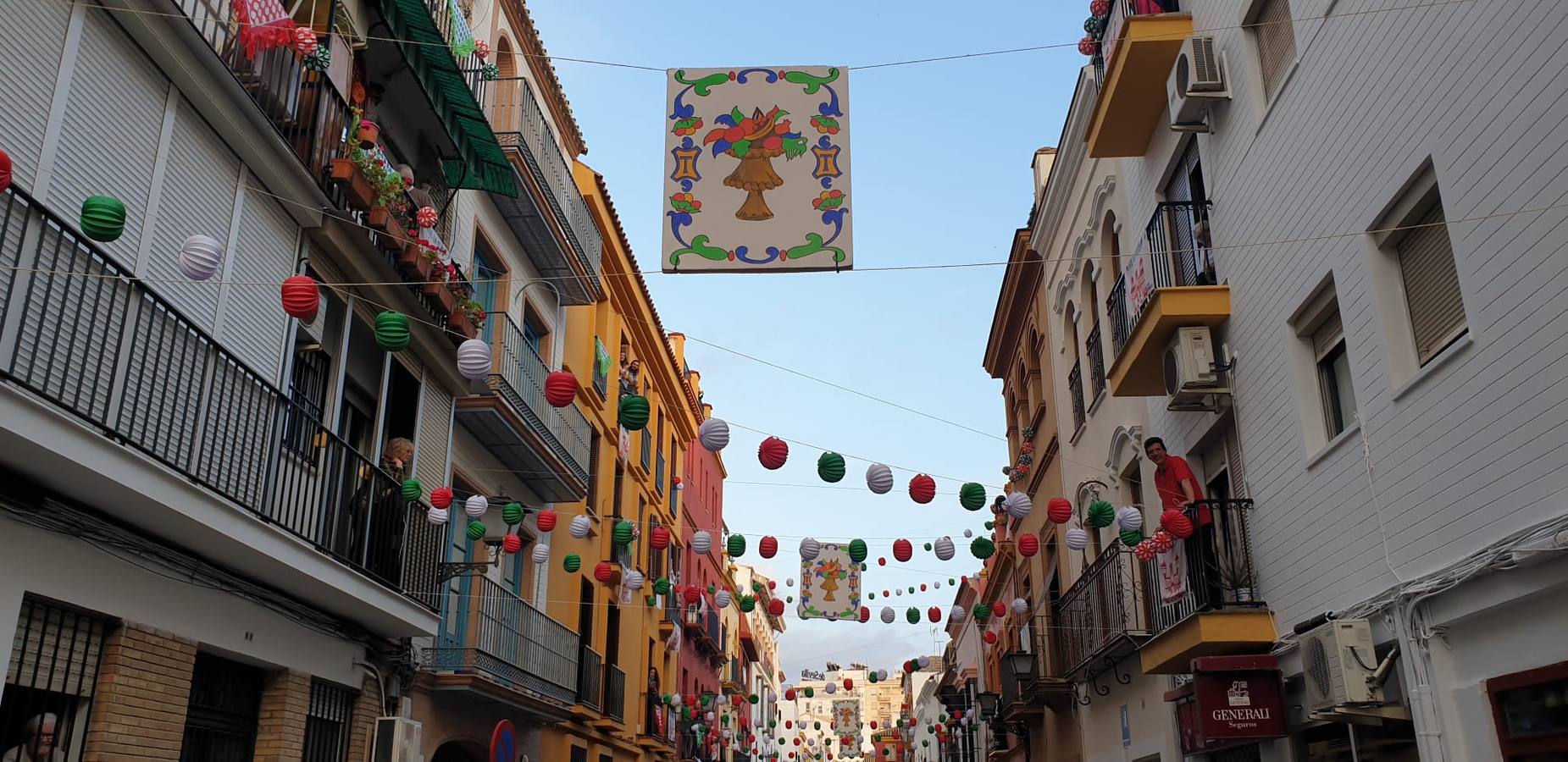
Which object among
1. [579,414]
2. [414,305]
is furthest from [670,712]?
[414,305]

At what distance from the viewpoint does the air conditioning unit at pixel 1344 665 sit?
7.65 m

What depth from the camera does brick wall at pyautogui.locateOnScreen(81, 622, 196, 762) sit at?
7410 millimetres

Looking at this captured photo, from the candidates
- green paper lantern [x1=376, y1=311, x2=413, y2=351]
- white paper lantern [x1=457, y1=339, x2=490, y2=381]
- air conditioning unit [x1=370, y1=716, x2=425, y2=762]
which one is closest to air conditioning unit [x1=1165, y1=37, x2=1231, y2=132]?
white paper lantern [x1=457, y1=339, x2=490, y2=381]

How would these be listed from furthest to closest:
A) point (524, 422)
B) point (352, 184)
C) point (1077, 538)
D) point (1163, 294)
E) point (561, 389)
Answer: point (524, 422) → point (1077, 538) → point (1163, 294) → point (352, 184) → point (561, 389)

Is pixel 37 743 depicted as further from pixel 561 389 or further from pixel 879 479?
pixel 879 479

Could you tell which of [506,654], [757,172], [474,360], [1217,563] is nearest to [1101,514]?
[1217,563]

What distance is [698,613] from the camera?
109ft

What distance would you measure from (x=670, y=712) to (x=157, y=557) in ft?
72.9

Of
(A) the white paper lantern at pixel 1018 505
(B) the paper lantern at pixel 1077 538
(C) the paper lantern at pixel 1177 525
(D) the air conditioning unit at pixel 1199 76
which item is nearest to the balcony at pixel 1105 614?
(B) the paper lantern at pixel 1077 538

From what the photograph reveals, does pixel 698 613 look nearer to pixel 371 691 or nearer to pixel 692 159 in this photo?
pixel 371 691

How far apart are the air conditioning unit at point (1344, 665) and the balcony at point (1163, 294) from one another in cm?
359

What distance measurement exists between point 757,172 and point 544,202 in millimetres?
8164

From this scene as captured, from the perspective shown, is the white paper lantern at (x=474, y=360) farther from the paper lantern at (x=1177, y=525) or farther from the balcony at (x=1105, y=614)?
the balcony at (x=1105, y=614)

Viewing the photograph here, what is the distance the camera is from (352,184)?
1023 cm
